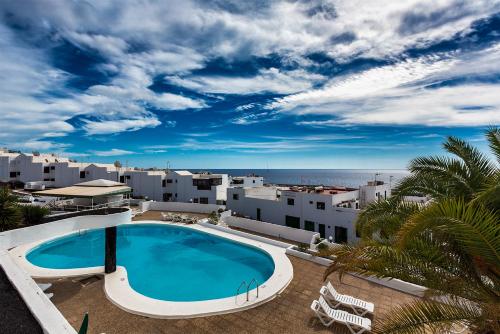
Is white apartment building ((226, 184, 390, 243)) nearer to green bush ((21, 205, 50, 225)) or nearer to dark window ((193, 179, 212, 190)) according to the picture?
dark window ((193, 179, 212, 190))

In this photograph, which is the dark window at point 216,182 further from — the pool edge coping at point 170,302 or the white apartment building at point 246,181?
the pool edge coping at point 170,302

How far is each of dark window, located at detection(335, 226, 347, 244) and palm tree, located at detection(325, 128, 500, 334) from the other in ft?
50.8

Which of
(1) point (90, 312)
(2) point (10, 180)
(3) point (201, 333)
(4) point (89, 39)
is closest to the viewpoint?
(3) point (201, 333)

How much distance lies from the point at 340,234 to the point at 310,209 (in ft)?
11.0

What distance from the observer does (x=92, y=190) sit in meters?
15.4

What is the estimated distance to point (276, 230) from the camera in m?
21.8

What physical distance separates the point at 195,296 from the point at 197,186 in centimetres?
2437

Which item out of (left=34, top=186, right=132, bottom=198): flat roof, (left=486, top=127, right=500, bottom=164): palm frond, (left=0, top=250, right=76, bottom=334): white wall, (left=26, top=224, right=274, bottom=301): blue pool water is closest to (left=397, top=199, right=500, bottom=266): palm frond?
Result: (left=486, top=127, right=500, bottom=164): palm frond

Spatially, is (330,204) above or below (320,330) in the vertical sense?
above

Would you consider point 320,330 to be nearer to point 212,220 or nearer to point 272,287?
point 272,287

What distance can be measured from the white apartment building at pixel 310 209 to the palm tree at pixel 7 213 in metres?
19.1

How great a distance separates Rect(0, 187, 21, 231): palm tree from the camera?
15.1m

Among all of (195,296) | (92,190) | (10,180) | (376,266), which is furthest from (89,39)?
(10,180)

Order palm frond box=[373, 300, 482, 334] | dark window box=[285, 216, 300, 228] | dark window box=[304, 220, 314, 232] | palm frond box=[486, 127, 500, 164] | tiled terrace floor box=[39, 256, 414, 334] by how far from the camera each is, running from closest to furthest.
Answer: palm frond box=[373, 300, 482, 334] → palm frond box=[486, 127, 500, 164] → tiled terrace floor box=[39, 256, 414, 334] → dark window box=[304, 220, 314, 232] → dark window box=[285, 216, 300, 228]
